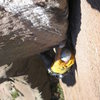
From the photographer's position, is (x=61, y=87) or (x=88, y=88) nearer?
(x=88, y=88)

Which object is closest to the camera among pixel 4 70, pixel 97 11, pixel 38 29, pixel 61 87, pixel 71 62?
pixel 97 11

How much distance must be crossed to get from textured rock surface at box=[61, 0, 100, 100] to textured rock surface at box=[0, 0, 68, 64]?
0.49 ft

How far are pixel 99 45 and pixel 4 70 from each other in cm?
242

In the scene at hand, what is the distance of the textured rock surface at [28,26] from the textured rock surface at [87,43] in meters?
0.15

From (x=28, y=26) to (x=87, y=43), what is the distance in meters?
0.63

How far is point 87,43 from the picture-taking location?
11.2 feet

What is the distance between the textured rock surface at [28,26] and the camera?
10.4 ft

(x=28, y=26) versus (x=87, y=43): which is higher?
(x=28, y=26)

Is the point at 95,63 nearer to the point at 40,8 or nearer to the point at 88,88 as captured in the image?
the point at 88,88

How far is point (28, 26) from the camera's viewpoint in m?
3.41

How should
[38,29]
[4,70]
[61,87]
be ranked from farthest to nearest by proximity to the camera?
[61,87] < [4,70] < [38,29]

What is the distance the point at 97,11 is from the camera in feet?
10.1

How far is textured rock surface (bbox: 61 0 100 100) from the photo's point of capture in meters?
3.16

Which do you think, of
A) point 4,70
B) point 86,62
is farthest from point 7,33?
point 4,70
